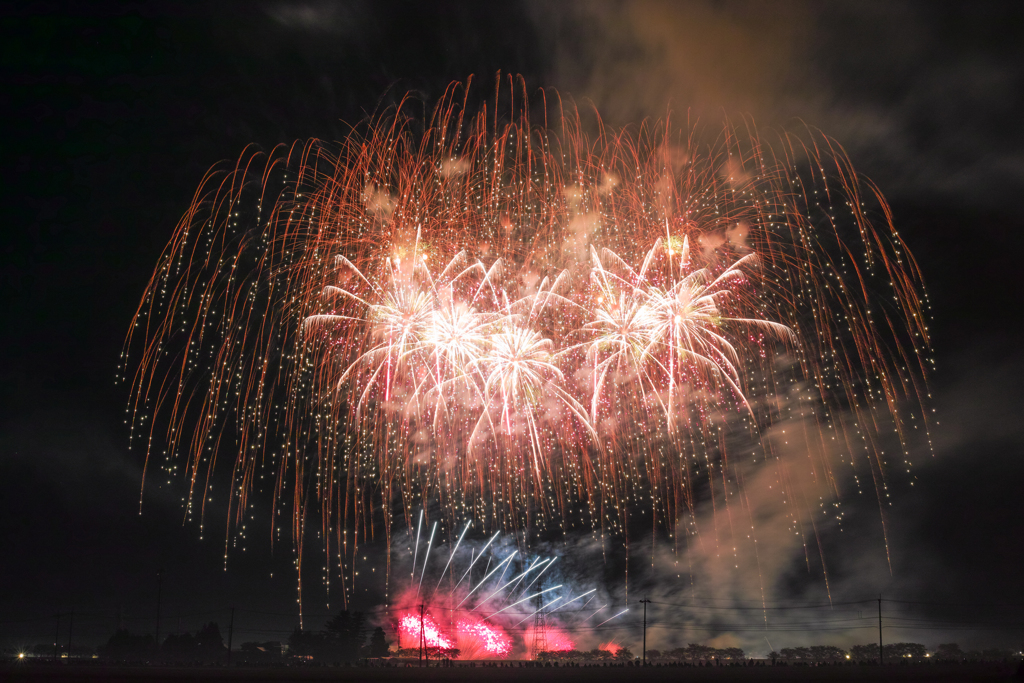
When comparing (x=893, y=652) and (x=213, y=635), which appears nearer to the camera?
(x=213, y=635)

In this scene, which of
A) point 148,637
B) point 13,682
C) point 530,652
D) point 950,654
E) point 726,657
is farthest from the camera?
point 726,657

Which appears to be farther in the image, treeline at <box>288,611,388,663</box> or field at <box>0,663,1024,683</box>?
treeline at <box>288,611,388,663</box>

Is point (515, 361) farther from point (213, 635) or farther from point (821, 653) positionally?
point (821, 653)

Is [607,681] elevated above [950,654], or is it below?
above

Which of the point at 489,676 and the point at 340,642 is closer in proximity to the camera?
the point at 489,676

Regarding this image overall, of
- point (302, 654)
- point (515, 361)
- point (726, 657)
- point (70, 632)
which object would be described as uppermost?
point (515, 361)

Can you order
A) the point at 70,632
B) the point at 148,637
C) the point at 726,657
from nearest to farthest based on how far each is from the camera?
the point at 70,632
the point at 148,637
the point at 726,657

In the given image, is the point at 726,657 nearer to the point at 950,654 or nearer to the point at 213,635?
the point at 950,654

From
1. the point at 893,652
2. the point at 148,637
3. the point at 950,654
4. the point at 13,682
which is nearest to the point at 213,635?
the point at 148,637

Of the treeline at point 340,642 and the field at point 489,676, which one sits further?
the treeline at point 340,642
